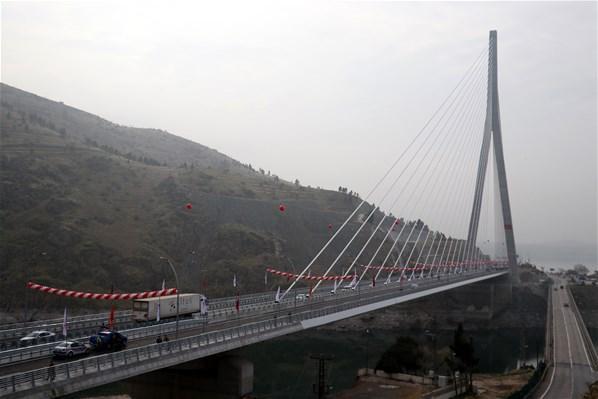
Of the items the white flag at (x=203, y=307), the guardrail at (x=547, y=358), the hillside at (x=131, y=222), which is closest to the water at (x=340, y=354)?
the guardrail at (x=547, y=358)

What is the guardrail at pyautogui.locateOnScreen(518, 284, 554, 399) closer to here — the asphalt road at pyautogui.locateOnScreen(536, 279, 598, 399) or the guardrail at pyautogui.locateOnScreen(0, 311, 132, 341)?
the asphalt road at pyautogui.locateOnScreen(536, 279, 598, 399)

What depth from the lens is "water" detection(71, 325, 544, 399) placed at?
40.2 metres

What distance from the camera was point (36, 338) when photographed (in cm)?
2023

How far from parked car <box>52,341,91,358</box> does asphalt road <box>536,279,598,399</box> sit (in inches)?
1030

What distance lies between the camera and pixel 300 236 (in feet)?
281

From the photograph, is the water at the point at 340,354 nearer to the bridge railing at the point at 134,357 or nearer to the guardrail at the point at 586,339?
the guardrail at the point at 586,339

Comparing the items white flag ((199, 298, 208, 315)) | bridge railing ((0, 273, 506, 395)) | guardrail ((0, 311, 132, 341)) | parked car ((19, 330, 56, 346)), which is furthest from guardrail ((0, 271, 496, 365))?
guardrail ((0, 311, 132, 341))

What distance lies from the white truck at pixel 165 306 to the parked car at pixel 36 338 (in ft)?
16.5

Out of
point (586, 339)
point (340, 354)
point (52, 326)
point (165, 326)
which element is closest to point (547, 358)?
point (586, 339)

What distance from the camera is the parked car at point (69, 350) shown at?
18.4 metres

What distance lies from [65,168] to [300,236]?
122ft

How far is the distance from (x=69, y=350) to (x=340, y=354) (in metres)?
38.3

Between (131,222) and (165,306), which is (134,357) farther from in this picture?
(131,222)

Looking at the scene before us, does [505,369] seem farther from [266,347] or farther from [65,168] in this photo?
[65,168]
